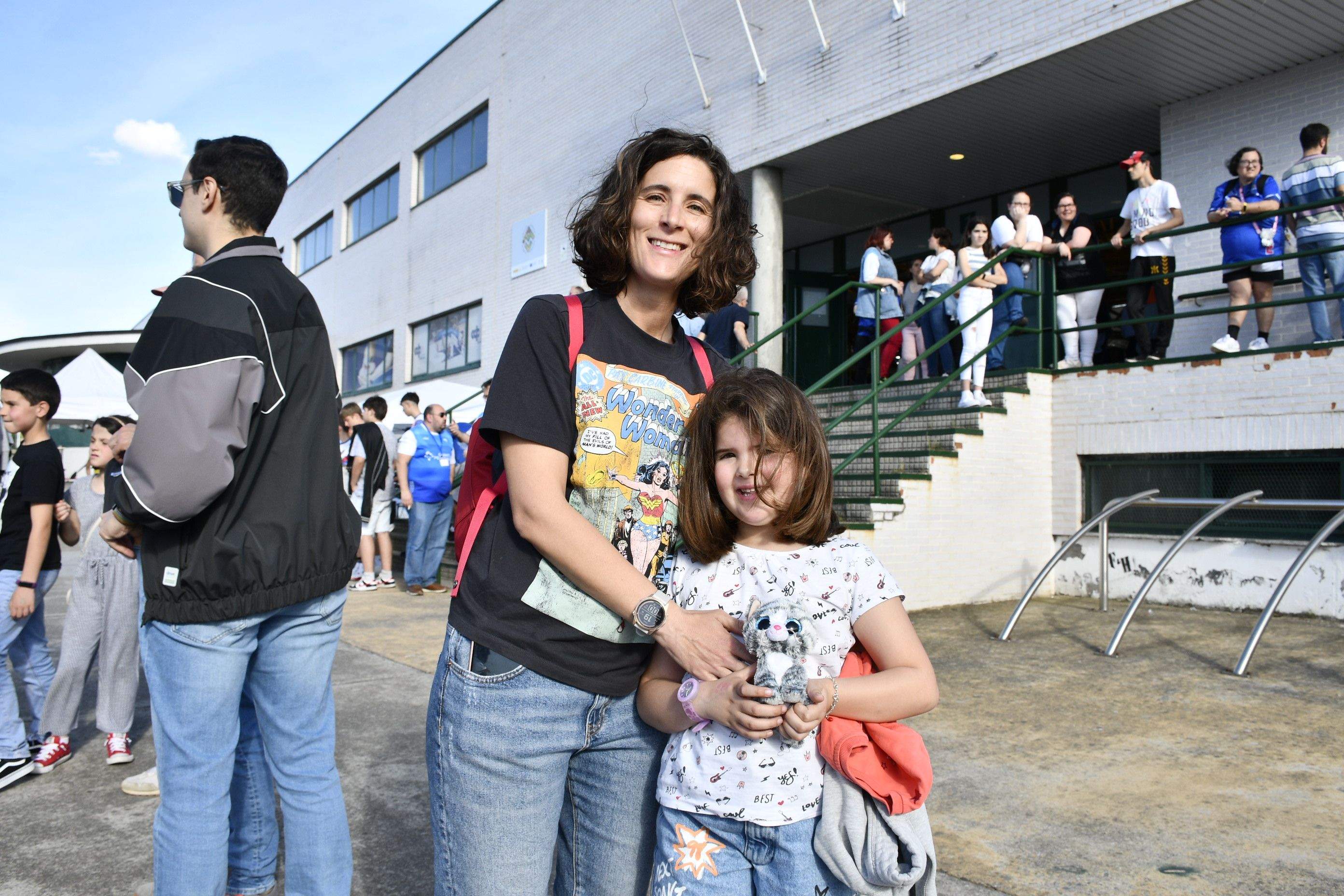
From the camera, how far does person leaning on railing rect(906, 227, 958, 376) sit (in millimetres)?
10070

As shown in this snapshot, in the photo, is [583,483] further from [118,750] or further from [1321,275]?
[1321,275]

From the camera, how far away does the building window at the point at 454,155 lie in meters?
19.4

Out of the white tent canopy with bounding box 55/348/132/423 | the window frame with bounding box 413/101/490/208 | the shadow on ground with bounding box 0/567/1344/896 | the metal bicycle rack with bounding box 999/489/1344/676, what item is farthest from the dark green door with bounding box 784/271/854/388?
the white tent canopy with bounding box 55/348/132/423

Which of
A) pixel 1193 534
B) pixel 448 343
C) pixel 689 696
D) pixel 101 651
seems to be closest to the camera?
pixel 689 696

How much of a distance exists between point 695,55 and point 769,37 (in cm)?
153

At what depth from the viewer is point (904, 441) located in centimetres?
846

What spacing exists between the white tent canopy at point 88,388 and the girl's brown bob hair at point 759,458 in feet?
55.7

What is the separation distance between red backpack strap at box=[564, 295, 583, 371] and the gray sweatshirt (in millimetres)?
892

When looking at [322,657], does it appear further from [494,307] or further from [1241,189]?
[494,307]

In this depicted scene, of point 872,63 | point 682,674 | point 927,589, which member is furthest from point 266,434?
point 872,63

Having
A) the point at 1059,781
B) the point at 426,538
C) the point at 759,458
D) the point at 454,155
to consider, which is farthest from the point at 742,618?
the point at 454,155

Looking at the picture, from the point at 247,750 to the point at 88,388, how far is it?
689 inches

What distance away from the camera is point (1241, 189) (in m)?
7.88

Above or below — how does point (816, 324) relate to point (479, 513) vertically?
above
